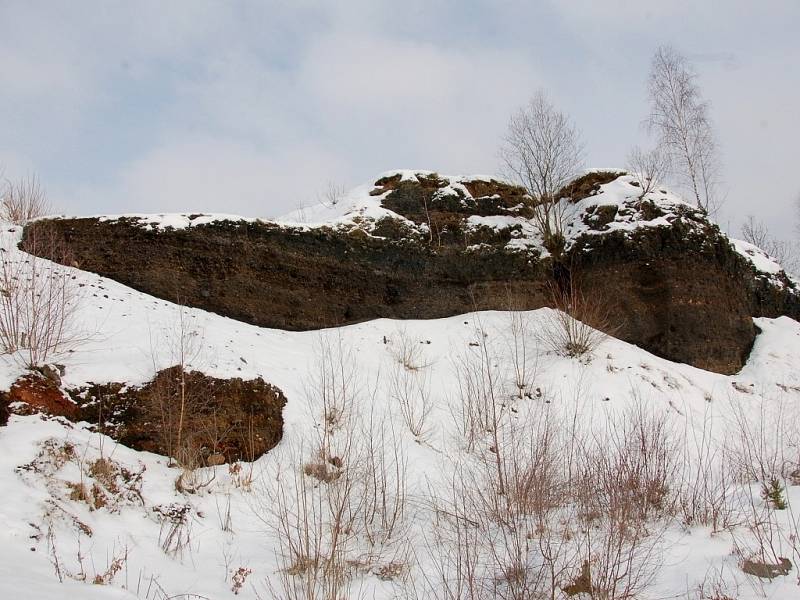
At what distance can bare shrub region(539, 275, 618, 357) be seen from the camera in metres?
14.7

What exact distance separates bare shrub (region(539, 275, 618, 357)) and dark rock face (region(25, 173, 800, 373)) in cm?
36

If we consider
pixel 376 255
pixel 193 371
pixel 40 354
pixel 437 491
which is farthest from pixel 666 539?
pixel 376 255

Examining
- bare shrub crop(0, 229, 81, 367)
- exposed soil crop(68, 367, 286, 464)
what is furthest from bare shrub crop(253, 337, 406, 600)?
bare shrub crop(0, 229, 81, 367)

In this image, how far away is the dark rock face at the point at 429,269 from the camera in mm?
14070

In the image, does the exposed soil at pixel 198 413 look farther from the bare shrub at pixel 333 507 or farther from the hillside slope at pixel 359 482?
the bare shrub at pixel 333 507

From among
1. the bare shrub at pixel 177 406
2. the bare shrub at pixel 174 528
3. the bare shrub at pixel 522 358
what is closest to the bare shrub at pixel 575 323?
the bare shrub at pixel 522 358

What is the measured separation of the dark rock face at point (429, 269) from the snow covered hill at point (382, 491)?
3.28ft

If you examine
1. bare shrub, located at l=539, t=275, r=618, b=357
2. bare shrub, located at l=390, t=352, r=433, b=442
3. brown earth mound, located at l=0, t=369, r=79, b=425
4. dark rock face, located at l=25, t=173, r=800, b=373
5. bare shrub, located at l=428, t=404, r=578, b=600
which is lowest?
bare shrub, located at l=428, t=404, r=578, b=600

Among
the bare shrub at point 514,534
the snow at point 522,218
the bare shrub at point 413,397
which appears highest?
the snow at point 522,218

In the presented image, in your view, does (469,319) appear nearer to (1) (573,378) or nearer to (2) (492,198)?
(1) (573,378)

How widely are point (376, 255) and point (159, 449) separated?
931cm

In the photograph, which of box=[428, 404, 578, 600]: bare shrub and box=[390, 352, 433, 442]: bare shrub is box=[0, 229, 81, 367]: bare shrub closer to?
box=[390, 352, 433, 442]: bare shrub

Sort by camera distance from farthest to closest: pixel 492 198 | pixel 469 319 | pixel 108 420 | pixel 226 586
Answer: pixel 492 198 → pixel 469 319 → pixel 108 420 → pixel 226 586

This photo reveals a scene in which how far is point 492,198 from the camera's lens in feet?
63.8
